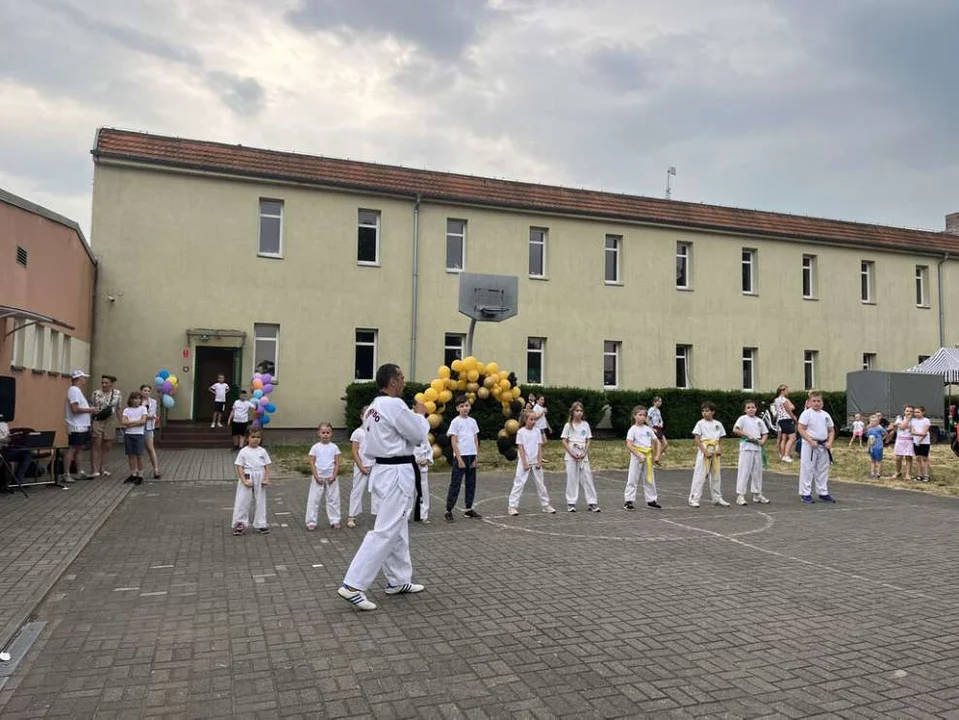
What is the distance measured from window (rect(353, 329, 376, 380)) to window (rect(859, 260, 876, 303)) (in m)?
22.3

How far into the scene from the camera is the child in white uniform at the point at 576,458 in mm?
12086

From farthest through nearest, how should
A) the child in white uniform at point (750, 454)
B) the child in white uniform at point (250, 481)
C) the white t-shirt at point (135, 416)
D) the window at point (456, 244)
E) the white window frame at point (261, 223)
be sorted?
1. the window at point (456, 244)
2. the white window frame at point (261, 223)
3. the white t-shirt at point (135, 416)
4. the child in white uniform at point (750, 454)
5. the child in white uniform at point (250, 481)

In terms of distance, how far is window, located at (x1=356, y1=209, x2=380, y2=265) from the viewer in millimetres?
26031

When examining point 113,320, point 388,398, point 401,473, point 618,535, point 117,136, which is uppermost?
point 117,136

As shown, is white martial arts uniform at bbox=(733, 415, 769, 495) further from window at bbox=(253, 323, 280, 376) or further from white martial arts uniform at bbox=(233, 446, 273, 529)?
window at bbox=(253, 323, 280, 376)

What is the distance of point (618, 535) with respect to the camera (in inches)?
395

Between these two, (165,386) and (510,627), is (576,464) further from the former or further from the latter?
(165,386)

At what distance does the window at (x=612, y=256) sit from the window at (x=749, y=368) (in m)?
6.65

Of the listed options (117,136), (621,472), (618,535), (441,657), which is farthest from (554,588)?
(117,136)

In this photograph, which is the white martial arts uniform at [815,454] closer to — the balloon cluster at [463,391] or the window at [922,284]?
the balloon cluster at [463,391]

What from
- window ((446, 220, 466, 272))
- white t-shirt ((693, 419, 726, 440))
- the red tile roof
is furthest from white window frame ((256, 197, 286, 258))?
white t-shirt ((693, 419, 726, 440))

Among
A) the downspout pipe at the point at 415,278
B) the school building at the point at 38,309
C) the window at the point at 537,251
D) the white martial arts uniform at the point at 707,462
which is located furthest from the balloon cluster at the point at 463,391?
the window at the point at 537,251

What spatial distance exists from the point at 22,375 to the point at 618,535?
12.6m

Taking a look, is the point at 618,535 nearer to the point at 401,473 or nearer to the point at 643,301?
the point at 401,473
